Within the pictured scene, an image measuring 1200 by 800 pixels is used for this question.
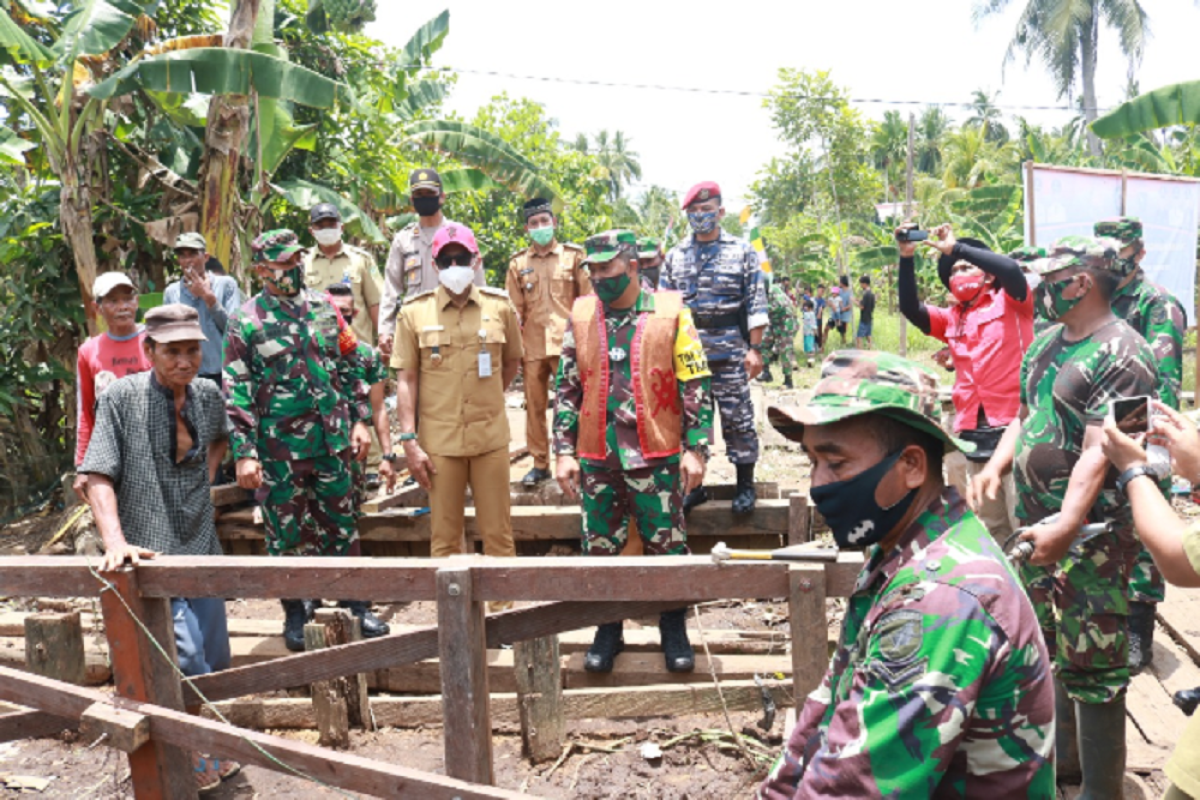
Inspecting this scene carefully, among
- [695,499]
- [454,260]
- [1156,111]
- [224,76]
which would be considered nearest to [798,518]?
[695,499]

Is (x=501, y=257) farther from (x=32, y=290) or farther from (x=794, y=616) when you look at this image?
(x=794, y=616)

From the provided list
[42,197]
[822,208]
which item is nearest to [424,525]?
[42,197]

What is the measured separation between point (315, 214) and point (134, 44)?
505cm

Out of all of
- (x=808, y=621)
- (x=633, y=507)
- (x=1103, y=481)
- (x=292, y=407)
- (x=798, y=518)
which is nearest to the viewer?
(x=808, y=621)

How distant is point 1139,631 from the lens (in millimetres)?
3945

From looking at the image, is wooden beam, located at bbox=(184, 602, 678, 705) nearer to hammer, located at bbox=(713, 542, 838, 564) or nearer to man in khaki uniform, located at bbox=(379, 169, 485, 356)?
hammer, located at bbox=(713, 542, 838, 564)

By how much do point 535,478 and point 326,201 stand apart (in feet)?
18.9

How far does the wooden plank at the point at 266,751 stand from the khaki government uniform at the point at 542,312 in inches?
144

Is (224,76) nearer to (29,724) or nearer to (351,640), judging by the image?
(351,640)

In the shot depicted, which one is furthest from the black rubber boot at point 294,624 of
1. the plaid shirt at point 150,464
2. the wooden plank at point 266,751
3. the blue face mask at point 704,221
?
the blue face mask at point 704,221

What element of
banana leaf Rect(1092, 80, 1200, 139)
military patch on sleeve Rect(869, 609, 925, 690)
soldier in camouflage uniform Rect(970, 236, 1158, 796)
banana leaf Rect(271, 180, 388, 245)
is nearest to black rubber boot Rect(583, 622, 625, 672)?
soldier in camouflage uniform Rect(970, 236, 1158, 796)

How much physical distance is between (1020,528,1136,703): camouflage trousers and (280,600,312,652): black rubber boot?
356 cm

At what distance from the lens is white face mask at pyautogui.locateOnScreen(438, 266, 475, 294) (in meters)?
4.70

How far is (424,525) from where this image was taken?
5.88 metres
